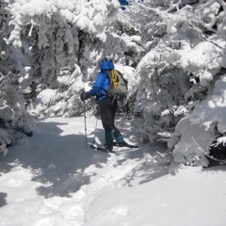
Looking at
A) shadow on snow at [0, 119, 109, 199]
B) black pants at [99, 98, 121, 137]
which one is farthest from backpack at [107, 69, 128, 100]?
shadow on snow at [0, 119, 109, 199]

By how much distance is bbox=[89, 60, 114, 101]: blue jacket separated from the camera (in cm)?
843

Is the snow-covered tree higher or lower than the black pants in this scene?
higher

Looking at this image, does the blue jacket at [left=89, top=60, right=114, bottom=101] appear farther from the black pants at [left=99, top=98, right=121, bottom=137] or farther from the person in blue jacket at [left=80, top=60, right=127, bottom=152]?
the black pants at [left=99, top=98, right=121, bottom=137]

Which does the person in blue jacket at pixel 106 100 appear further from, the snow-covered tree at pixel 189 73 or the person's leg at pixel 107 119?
the snow-covered tree at pixel 189 73

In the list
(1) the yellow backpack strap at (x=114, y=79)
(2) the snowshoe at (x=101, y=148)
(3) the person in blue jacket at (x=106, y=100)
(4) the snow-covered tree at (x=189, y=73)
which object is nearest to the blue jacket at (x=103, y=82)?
(3) the person in blue jacket at (x=106, y=100)

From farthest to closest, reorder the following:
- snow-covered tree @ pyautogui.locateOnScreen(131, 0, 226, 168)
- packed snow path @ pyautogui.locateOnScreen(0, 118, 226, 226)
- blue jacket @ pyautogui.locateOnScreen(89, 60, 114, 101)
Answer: blue jacket @ pyautogui.locateOnScreen(89, 60, 114, 101) < snow-covered tree @ pyautogui.locateOnScreen(131, 0, 226, 168) < packed snow path @ pyautogui.locateOnScreen(0, 118, 226, 226)

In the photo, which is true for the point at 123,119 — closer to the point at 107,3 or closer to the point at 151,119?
the point at 151,119

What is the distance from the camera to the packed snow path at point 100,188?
460 centimetres

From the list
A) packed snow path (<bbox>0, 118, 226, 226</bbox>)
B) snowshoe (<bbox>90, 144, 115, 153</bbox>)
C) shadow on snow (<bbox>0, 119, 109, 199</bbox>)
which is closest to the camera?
packed snow path (<bbox>0, 118, 226, 226</bbox>)

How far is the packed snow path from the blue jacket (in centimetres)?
153

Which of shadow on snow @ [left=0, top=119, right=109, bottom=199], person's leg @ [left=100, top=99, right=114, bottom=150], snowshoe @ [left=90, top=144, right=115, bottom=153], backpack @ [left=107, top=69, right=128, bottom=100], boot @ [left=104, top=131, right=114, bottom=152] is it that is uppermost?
backpack @ [left=107, top=69, right=128, bottom=100]

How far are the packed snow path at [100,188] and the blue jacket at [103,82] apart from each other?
5.02ft

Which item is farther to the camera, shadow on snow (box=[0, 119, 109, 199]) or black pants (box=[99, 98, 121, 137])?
black pants (box=[99, 98, 121, 137])

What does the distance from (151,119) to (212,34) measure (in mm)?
2792
